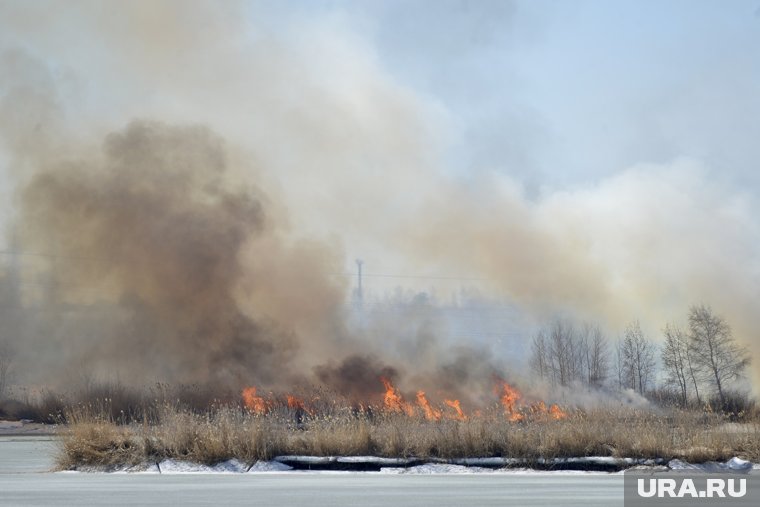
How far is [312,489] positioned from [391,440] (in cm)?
753

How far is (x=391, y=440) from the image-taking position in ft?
93.7

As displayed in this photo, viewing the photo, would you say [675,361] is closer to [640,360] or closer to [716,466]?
[640,360]

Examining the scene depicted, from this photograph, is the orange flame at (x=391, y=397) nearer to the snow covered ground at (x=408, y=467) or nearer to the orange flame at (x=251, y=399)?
the orange flame at (x=251, y=399)

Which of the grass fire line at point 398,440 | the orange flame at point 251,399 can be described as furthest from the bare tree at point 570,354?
the grass fire line at point 398,440

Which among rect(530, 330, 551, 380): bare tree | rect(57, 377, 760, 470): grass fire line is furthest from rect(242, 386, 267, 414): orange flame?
rect(57, 377, 760, 470): grass fire line

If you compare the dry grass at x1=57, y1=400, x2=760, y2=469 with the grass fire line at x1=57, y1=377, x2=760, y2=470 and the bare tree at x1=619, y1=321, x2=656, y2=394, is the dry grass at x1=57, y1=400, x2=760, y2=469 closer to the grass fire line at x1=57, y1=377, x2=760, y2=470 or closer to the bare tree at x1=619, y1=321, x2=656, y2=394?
the grass fire line at x1=57, y1=377, x2=760, y2=470

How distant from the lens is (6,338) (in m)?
90.1

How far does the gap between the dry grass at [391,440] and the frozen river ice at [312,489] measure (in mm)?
1695

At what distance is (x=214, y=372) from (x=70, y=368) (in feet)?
41.1

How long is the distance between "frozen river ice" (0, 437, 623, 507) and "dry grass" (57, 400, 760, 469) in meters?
1.69

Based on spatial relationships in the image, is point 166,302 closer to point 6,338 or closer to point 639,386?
point 6,338

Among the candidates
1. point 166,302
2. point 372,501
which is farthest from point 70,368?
point 372,501

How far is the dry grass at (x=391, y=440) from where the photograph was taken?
27.7 metres

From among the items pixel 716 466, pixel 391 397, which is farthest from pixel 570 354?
pixel 716 466
